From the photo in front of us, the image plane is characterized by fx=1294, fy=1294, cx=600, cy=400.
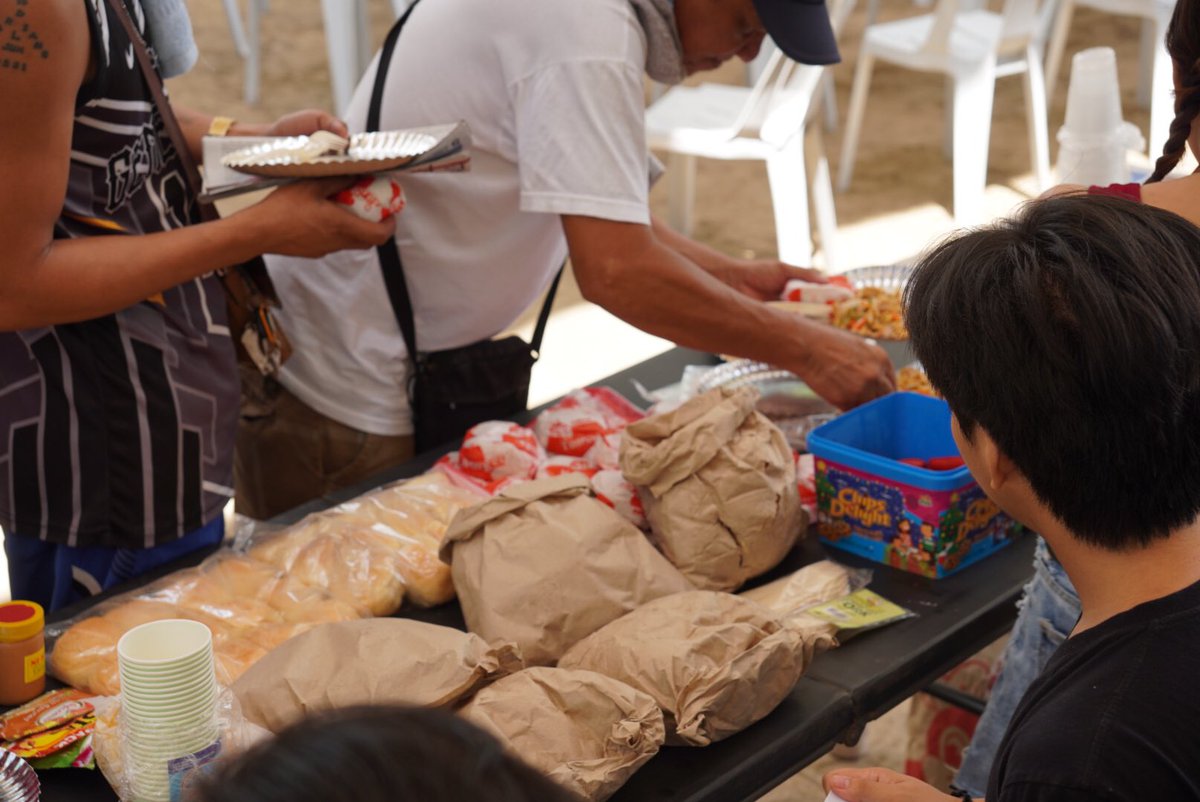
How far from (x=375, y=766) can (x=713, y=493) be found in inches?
47.8

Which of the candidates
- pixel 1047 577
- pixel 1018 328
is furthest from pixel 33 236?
pixel 1047 577

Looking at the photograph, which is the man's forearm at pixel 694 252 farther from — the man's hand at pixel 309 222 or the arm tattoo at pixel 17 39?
the arm tattoo at pixel 17 39

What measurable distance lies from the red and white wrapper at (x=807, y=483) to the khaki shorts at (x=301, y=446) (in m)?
0.69

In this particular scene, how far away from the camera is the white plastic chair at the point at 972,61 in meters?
5.50

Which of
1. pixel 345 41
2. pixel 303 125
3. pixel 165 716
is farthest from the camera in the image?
pixel 345 41

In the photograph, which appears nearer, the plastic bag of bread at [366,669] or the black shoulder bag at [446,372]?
the plastic bag of bread at [366,669]

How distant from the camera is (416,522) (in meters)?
1.87

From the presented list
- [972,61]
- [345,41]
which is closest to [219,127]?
[345,41]

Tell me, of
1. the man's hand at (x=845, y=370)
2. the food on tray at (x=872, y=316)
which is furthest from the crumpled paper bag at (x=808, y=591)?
the food on tray at (x=872, y=316)

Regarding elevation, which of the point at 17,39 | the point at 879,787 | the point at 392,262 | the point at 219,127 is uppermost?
the point at 17,39

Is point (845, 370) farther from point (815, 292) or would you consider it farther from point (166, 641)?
point (166, 641)

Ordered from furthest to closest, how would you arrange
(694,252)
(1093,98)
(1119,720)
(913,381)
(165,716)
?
1. (1093,98)
2. (694,252)
3. (913,381)
4. (165,716)
5. (1119,720)

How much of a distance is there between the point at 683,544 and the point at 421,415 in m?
0.67

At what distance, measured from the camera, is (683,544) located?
68.3 inches
